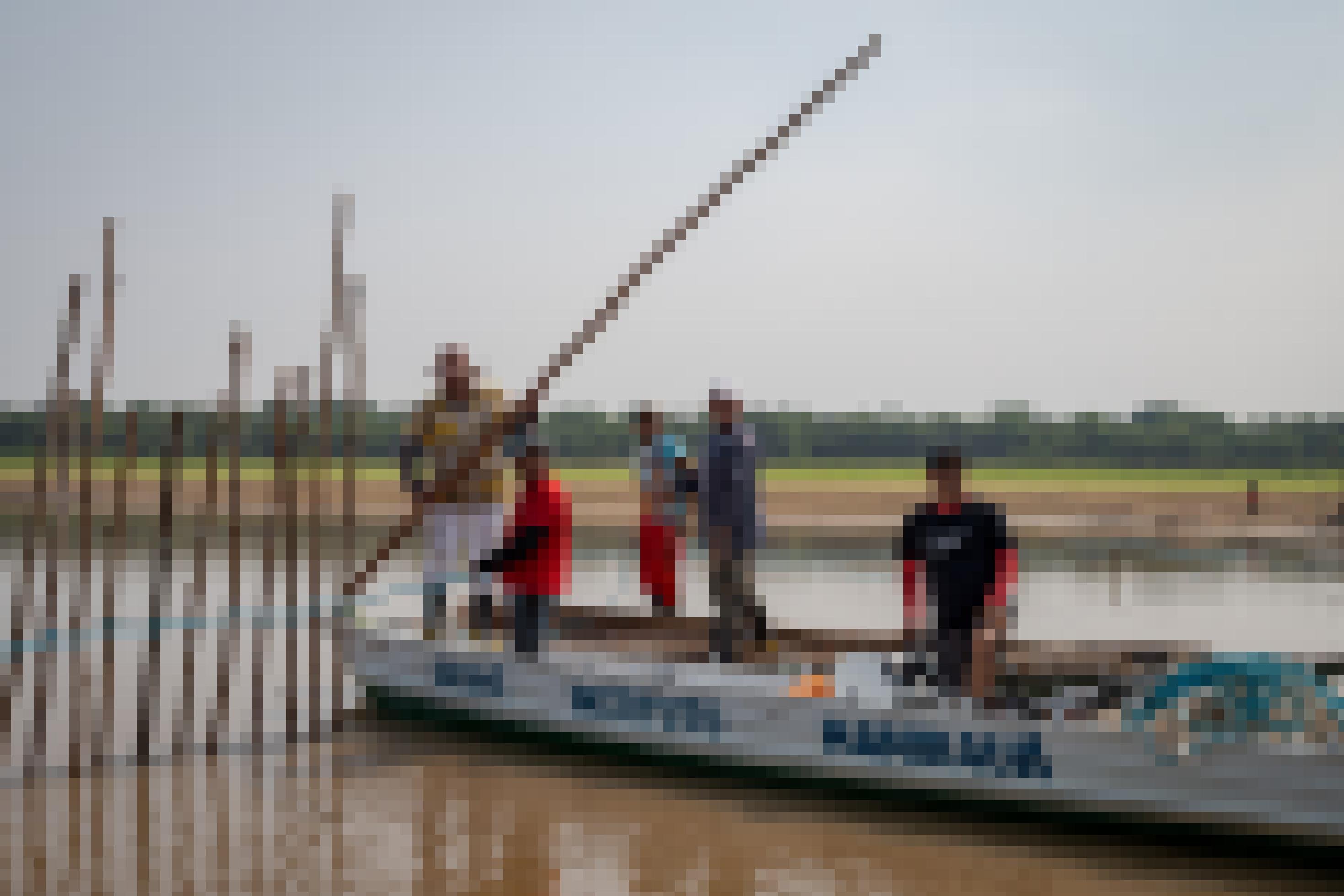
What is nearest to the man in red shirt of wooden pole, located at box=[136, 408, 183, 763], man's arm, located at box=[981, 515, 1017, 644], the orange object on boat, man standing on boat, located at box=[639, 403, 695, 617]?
man standing on boat, located at box=[639, 403, 695, 617]

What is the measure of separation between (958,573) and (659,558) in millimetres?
2896

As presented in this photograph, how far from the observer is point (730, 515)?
8438 millimetres

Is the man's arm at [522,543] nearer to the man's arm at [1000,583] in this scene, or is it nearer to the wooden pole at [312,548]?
the wooden pole at [312,548]

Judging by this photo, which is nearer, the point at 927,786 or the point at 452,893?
the point at 452,893

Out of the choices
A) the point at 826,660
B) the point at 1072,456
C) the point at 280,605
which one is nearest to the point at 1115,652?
the point at 826,660

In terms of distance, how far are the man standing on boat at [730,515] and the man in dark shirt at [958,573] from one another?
5.11 feet

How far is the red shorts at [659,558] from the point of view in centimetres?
913

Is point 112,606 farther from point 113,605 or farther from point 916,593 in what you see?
point 916,593

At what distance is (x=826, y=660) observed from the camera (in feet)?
28.6

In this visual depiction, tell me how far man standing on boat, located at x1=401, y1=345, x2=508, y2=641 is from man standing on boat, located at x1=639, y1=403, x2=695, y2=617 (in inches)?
38.2

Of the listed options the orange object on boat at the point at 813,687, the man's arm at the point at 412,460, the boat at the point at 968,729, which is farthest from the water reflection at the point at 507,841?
the man's arm at the point at 412,460

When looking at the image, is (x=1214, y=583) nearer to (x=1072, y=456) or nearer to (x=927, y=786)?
(x=927, y=786)

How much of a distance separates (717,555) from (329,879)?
120 inches

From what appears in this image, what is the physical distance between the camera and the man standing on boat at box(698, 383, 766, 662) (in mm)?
8359
